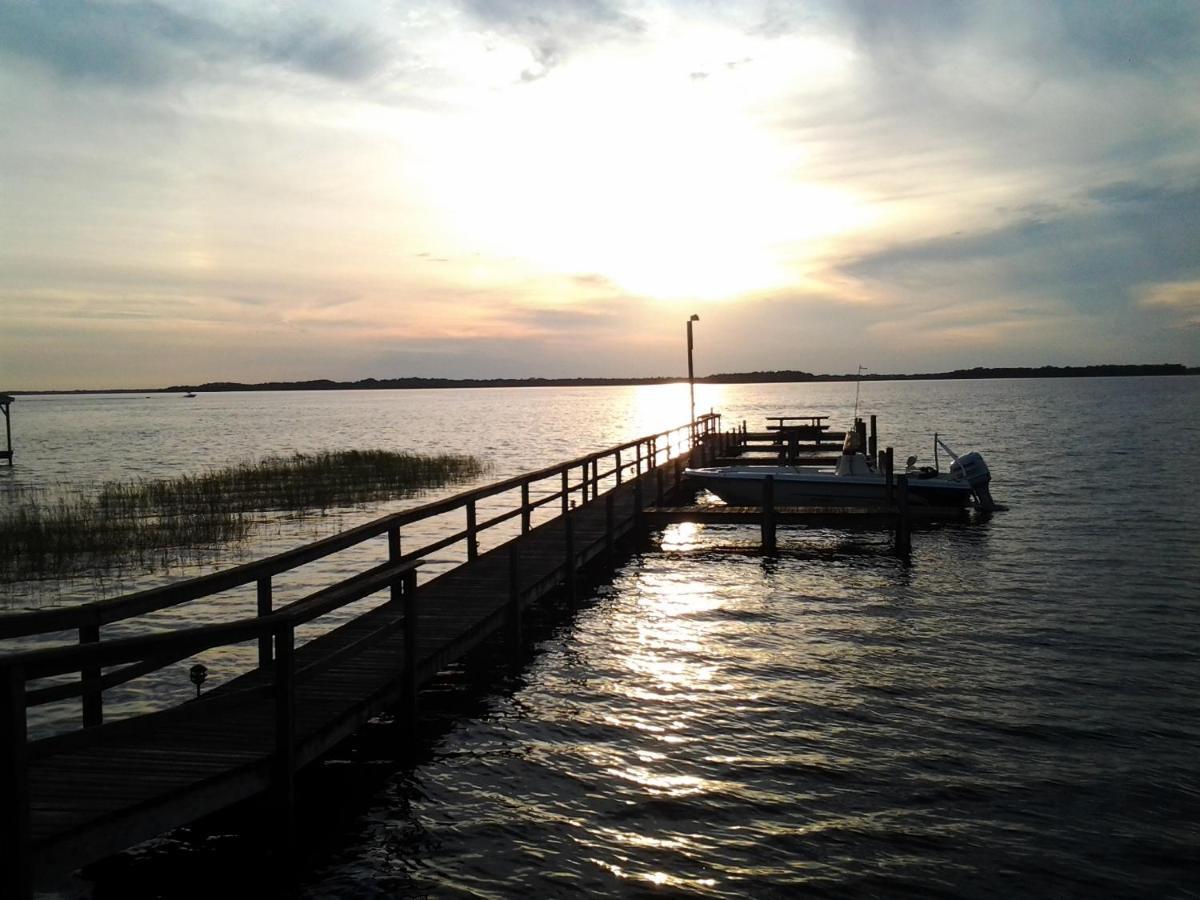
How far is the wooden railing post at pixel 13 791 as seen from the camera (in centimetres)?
387

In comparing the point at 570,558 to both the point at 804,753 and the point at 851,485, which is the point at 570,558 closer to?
the point at 804,753

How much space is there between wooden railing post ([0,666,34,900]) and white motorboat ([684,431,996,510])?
66.2 ft

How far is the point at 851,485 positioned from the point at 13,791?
21.2 m

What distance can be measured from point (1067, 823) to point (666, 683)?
447 centimetres

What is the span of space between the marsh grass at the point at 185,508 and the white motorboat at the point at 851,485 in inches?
474

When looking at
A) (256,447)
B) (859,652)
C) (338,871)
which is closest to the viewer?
(338,871)

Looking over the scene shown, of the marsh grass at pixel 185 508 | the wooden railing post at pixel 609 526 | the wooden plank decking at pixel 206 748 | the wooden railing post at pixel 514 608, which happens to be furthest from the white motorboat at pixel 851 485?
the wooden plank decking at pixel 206 748

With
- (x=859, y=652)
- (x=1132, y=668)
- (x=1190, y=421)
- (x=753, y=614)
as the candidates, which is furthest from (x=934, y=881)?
(x=1190, y=421)

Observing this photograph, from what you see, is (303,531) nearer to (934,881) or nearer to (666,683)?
(666,683)

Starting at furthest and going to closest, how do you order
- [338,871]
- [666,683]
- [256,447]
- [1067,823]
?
[256,447] < [666,683] < [1067,823] < [338,871]

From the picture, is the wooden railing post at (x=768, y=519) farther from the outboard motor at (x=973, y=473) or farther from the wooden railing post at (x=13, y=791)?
the wooden railing post at (x=13, y=791)

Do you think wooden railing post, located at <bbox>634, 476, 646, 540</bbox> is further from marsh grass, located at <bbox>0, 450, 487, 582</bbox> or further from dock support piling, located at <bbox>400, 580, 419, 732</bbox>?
dock support piling, located at <bbox>400, 580, 419, 732</bbox>

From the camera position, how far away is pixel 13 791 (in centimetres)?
388

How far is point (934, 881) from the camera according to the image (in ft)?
19.9
